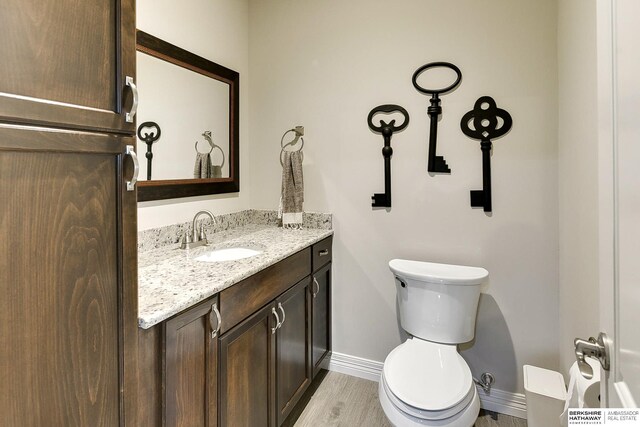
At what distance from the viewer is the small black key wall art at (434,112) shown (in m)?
1.95

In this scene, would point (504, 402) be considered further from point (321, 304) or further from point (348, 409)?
point (321, 304)

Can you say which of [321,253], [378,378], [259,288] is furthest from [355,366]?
[259,288]

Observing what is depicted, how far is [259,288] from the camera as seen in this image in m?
1.45

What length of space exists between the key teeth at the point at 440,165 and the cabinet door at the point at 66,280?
1.61 meters

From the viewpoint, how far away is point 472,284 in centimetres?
171

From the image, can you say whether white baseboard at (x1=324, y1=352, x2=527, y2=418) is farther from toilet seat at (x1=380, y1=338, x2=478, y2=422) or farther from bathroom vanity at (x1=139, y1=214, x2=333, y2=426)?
toilet seat at (x1=380, y1=338, x2=478, y2=422)

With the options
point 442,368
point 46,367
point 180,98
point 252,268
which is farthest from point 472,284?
point 180,98

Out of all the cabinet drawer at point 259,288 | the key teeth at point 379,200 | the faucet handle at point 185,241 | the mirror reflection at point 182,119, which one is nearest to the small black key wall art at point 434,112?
the key teeth at point 379,200

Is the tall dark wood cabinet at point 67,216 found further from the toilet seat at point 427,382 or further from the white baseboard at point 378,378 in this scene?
the white baseboard at point 378,378

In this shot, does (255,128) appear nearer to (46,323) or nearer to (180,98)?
(180,98)

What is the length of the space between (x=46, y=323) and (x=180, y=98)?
4.84ft

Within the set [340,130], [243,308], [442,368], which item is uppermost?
[340,130]

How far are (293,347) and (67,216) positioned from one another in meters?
1.31

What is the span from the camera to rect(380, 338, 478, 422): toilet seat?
4.47 ft
